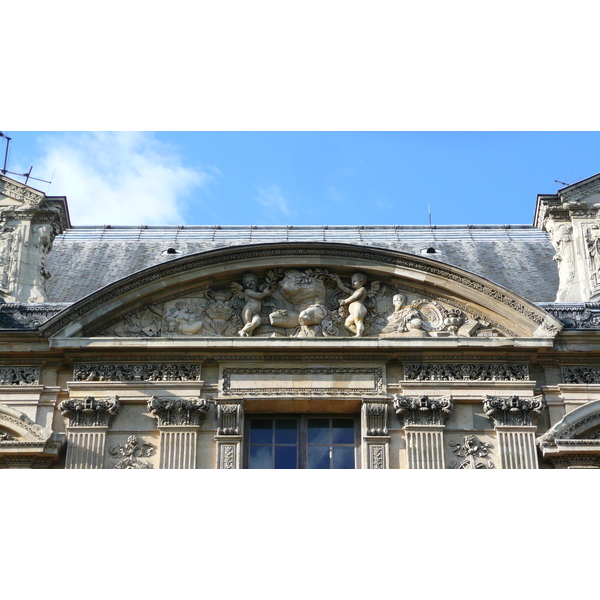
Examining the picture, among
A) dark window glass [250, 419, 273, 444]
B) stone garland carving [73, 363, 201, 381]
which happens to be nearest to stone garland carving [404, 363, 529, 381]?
dark window glass [250, 419, 273, 444]

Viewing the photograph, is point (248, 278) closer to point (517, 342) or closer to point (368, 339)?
point (368, 339)

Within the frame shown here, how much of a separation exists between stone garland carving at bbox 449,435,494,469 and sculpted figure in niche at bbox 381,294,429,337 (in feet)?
5.26

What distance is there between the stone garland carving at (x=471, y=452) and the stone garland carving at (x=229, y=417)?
2.57 metres

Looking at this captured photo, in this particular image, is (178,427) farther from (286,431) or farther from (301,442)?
(301,442)

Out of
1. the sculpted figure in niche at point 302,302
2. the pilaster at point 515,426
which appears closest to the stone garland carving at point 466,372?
the pilaster at point 515,426

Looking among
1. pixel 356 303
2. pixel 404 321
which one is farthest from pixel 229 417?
pixel 404 321

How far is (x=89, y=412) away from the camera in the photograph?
53.7 feet

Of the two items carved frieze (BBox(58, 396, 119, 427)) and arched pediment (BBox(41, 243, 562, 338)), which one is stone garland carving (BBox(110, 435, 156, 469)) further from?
arched pediment (BBox(41, 243, 562, 338))

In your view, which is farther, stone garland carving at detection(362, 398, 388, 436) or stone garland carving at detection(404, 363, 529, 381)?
stone garland carving at detection(404, 363, 529, 381)

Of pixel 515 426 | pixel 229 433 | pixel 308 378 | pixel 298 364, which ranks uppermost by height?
pixel 298 364

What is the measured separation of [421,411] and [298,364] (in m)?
1.64

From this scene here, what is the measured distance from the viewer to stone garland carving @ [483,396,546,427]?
16375 mm

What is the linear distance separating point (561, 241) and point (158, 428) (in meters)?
6.03

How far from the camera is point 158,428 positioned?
16344 millimetres
